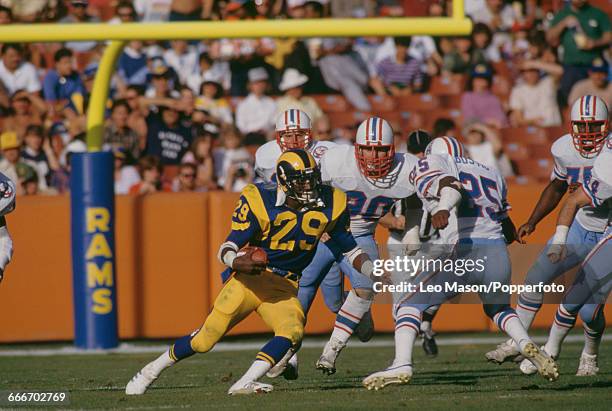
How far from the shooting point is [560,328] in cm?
790

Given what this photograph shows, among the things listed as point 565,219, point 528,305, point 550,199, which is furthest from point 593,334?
point 550,199

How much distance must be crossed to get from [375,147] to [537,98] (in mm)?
5977

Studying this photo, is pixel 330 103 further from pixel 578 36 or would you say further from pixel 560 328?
pixel 560 328

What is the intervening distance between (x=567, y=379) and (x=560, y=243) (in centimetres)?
85

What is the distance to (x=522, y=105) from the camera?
13289 millimetres

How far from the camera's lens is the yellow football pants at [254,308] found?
21.6 ft

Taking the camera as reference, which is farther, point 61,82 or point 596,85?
point 596,85

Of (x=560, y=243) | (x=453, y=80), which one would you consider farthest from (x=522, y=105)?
(x=560, y=243)

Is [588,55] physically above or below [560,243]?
above

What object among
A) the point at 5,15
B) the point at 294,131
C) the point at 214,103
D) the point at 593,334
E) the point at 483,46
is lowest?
the point at 593,334

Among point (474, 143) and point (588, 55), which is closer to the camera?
point (474, 143)

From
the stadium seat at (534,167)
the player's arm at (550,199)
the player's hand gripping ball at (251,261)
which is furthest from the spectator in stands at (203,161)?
the player's hand gripping ball at (251,261)

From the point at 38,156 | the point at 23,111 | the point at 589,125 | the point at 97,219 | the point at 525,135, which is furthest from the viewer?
the point at 525,135

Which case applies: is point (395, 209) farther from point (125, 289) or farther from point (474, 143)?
point (474, 143)
